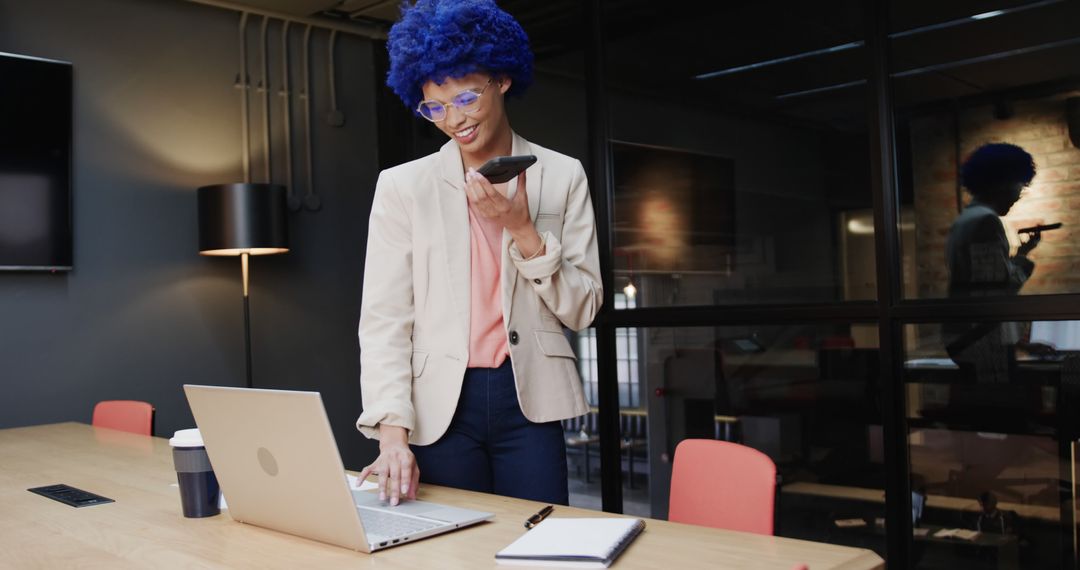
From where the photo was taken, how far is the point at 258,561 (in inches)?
49.9

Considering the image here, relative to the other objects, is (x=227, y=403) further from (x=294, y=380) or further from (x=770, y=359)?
(x=294, y=380)

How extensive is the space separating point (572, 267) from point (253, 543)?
810 mm

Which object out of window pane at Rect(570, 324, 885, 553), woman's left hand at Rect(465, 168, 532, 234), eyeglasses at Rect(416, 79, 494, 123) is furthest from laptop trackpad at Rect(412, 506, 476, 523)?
window pane at Rect(570, 324, 885, 553)

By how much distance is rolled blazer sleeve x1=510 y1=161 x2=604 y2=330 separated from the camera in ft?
5.77

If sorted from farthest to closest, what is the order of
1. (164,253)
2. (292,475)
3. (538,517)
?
(164,253) → (538,517) → (292,475)

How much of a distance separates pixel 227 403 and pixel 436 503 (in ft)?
1.37

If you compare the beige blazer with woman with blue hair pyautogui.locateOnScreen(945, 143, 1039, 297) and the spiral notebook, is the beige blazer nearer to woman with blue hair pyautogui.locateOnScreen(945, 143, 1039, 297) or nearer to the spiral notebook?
the spiral notebook

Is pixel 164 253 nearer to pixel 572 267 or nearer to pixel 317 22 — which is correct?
pixel 317 22

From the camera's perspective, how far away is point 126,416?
3.28 m

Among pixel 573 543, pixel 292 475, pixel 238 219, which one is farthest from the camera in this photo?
pixel 238 219

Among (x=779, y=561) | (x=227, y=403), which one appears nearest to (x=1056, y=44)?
(x=779, y=561)

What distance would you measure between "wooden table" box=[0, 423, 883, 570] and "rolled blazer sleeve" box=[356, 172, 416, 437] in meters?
0.18

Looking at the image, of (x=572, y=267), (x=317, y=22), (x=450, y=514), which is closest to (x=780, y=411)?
(x=572, y=267)

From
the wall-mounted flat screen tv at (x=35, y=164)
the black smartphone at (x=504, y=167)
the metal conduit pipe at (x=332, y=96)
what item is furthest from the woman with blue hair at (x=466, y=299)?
the metal conduit pipe at (x=332, y=96)
